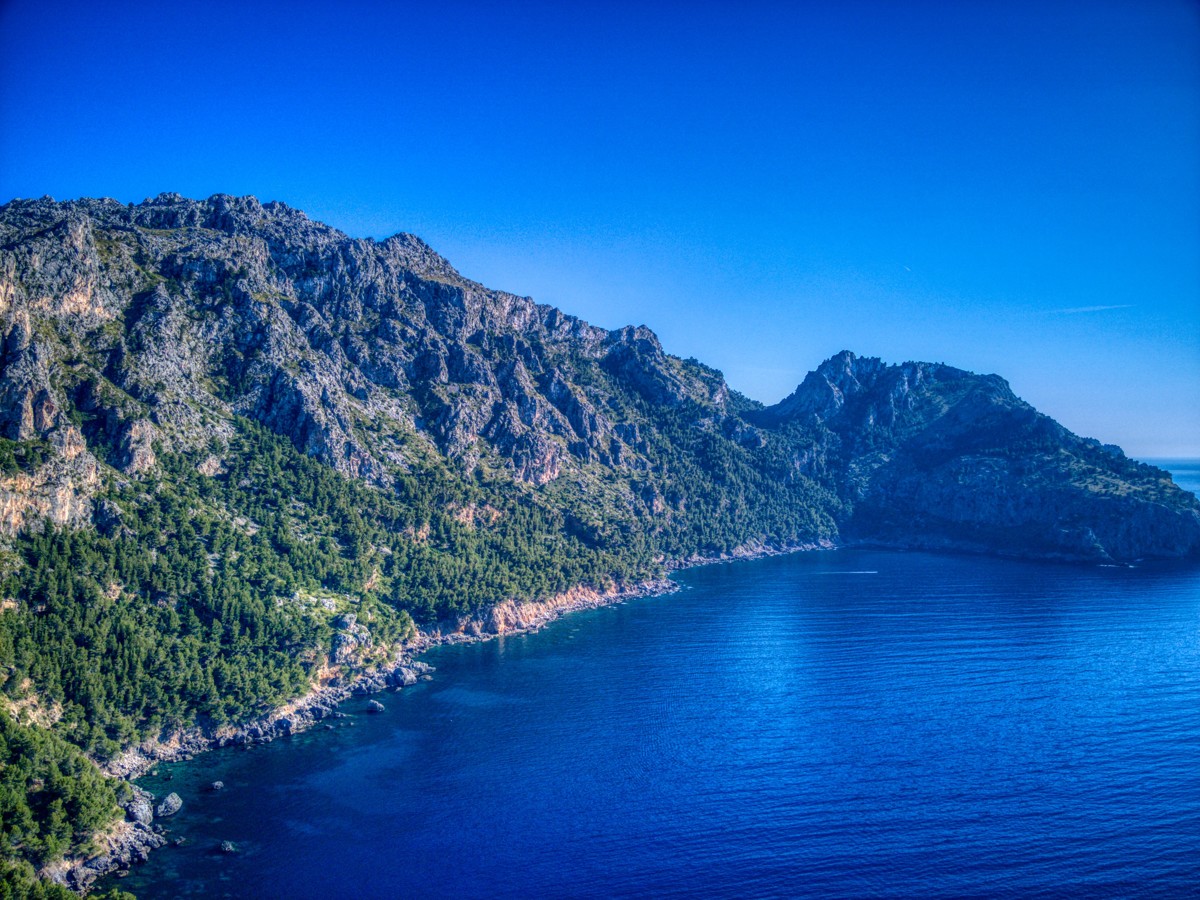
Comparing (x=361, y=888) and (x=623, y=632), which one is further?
(x=623, y=632)

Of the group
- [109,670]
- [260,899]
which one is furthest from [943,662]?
[109,670]

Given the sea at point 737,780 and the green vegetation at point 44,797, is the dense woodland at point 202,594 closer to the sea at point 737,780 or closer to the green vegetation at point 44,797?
the green vegetation at point 44,797

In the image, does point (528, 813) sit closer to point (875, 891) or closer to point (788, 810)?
point (788, 810)

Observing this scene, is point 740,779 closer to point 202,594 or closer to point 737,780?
point 737,780

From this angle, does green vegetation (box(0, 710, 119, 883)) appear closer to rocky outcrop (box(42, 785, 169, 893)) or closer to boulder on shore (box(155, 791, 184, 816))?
rocky outcrop (box(42, 785, 169, 893))

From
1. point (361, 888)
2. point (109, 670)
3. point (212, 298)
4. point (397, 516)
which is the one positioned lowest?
point (361, 888)

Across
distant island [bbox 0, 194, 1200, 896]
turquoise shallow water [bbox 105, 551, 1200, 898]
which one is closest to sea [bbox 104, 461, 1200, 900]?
turquoise shallow water [bbox 105, 551, 1200, 898]

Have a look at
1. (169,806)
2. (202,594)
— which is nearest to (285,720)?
(202,594)
